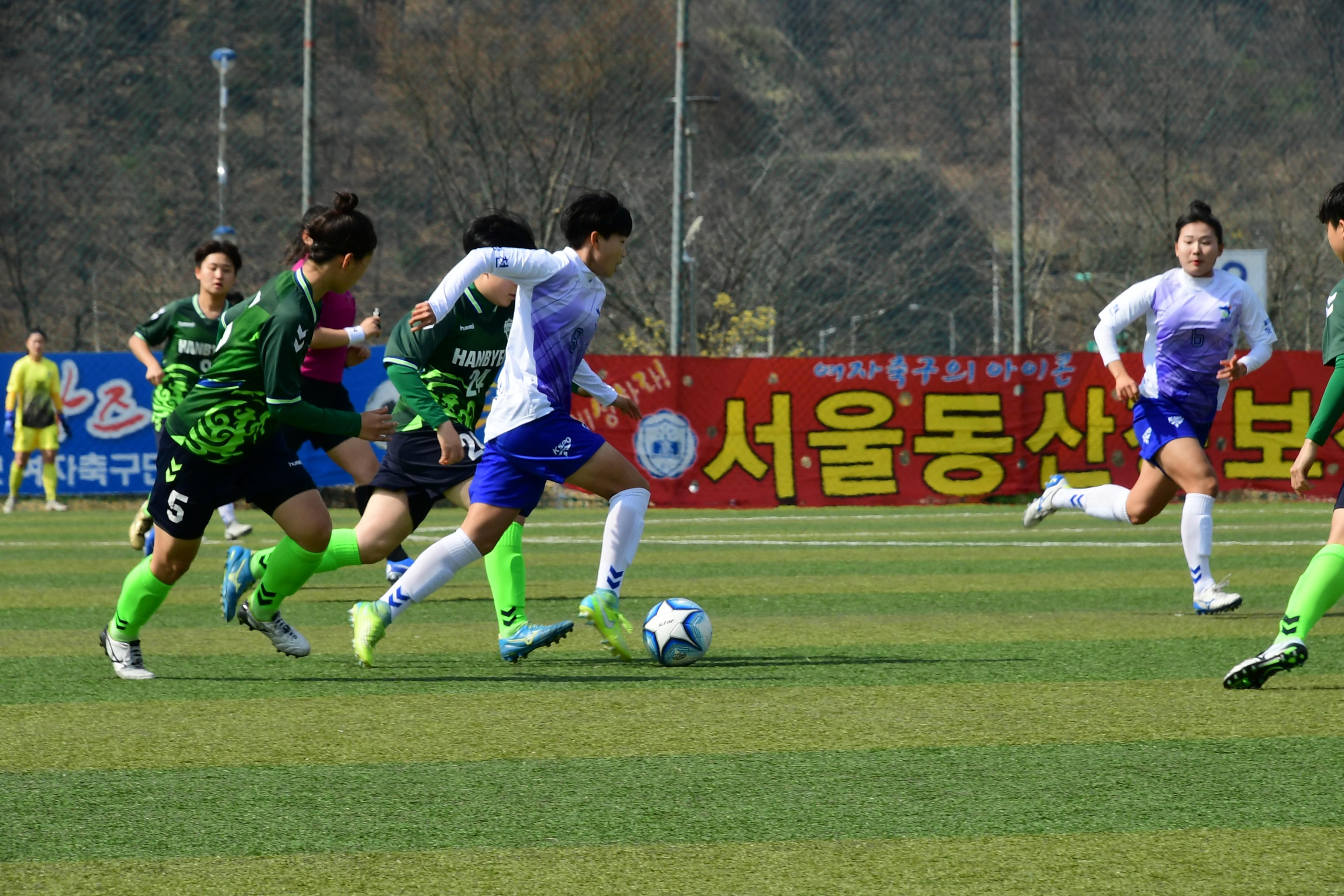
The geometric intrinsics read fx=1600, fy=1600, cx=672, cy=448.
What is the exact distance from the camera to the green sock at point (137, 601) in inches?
253

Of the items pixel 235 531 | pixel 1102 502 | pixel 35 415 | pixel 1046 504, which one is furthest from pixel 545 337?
pixel 35 415

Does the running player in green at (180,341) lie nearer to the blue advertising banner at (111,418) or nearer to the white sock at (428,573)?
the white sock at (428,573)

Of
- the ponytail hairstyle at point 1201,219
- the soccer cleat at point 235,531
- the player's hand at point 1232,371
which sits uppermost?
the ponytail hairstyle at point 1201,219

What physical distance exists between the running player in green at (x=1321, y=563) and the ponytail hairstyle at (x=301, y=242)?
3.79 meters

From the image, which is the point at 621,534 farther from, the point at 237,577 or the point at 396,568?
the point at 396,568

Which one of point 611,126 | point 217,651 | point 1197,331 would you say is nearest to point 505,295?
point 217,651

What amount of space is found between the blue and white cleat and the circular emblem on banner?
11.3 m

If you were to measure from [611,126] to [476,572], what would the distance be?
2354 centimetres

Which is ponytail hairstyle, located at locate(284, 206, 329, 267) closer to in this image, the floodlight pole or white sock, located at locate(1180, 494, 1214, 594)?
white sock, located at locate(1180, 494, 1214, 594)

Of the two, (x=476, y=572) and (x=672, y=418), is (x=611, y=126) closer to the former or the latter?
(x=672, y=418)

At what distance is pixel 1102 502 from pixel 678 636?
12.7 ft

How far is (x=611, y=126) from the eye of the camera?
33.9 meters

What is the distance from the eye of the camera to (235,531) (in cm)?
1451

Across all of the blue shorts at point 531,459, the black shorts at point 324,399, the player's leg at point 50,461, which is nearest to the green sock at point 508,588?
the blue shorts at point 531,459
